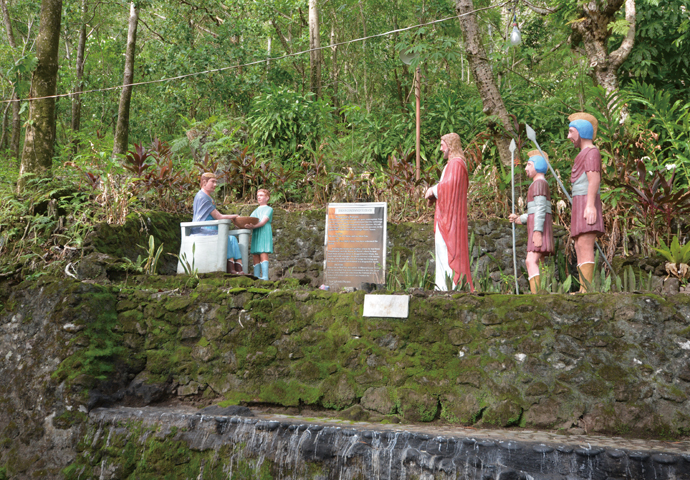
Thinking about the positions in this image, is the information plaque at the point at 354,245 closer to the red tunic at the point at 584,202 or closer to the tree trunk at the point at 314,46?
the red tunic at the point at 584,202

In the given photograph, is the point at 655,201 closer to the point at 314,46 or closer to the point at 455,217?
the point at 455,217

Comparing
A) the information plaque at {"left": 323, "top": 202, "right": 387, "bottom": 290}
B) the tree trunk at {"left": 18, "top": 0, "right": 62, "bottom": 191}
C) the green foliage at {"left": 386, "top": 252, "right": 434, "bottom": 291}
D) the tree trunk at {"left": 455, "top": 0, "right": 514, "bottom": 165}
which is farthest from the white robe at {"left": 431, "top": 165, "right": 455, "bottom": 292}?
the tree trunk at {"left": 18, "top": 0, "right": 62, "bottom": 191}

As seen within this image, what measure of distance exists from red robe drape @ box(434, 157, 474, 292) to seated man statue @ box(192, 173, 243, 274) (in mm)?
2555

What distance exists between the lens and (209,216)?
6473 millimetres

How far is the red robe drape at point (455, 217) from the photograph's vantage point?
5.40 m

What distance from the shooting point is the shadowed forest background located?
6.72 metres

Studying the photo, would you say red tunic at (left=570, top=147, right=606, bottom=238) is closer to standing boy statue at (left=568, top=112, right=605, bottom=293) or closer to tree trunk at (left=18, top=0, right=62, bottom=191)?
standing boy statue at (left=568, top=112, right=605, bottom=293)

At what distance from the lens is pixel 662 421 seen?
162 inches

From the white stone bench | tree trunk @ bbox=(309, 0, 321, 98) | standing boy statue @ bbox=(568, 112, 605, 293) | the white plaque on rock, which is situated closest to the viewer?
the white plaque on rock

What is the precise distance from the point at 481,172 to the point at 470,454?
6.04 meters

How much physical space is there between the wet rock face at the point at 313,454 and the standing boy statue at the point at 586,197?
6.64 ft

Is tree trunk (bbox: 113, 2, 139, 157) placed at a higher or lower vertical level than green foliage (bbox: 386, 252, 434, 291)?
higher

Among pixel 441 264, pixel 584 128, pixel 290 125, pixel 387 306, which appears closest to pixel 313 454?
pixel 387 306

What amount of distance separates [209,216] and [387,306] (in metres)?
2.70
